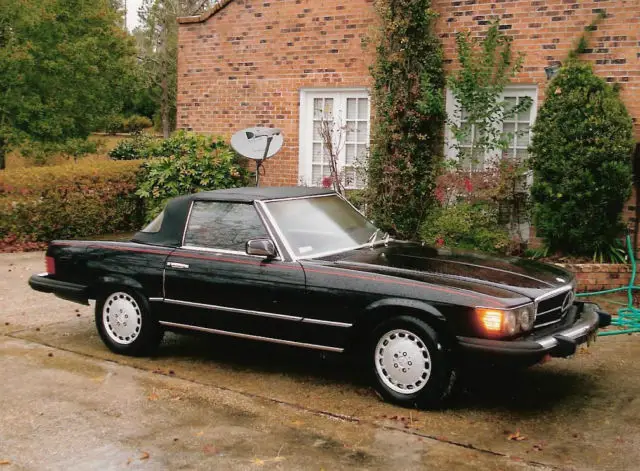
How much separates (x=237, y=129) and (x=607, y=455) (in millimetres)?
10077

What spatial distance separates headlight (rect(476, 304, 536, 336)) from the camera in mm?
5215

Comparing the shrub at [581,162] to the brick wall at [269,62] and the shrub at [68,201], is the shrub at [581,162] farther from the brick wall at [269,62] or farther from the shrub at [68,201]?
the shrub at [68,201]

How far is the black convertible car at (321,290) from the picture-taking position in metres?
5.39

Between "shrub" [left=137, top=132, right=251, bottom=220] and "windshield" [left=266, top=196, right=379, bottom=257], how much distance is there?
6492 millimetres

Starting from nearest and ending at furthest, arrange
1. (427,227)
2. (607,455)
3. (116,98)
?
(607,455)
(427,227)
(116,98)

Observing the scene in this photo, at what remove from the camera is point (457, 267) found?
19.7 feet

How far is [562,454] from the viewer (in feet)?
15.7

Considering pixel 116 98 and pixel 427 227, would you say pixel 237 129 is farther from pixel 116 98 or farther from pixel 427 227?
pixel 116 98

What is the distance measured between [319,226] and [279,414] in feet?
5.63

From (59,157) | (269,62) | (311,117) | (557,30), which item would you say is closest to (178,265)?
(557,30)

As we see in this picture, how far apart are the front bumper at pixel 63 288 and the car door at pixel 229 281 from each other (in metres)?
0.93

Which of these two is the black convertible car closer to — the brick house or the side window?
the side window

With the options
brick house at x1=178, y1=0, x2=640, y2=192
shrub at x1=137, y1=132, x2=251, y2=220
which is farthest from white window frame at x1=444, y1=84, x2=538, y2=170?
shrub at x1=137, y1=132, x2=251, y2=220

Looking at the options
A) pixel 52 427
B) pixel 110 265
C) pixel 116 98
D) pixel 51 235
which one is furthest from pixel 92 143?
pixel 52 427
